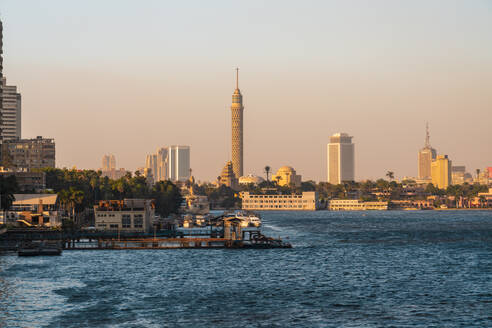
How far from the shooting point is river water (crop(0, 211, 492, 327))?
80.1m

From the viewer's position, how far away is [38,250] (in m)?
147

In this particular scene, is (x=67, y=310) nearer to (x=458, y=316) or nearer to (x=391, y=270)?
(x=458, y=316)

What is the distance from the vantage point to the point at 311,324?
255 feet

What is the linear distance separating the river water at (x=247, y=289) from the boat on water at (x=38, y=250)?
7.57 ft

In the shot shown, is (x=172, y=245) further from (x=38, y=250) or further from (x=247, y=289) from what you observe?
(x=247, y=289)

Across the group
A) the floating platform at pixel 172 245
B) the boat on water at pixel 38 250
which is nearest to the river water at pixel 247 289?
the boat on water at pixel 38 250

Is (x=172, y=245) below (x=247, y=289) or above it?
above

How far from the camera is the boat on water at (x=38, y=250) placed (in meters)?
145

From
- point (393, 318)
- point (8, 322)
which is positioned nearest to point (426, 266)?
point (393, 318)

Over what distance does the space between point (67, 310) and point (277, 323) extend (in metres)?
21.9

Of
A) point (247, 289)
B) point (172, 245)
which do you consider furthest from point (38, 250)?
point (247, 289)

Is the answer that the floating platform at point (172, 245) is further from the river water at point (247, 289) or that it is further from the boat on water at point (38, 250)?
the boat on water at point (38, 250)

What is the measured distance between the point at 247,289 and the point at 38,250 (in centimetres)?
5801

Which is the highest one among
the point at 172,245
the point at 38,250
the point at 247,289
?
the point at 38,250
